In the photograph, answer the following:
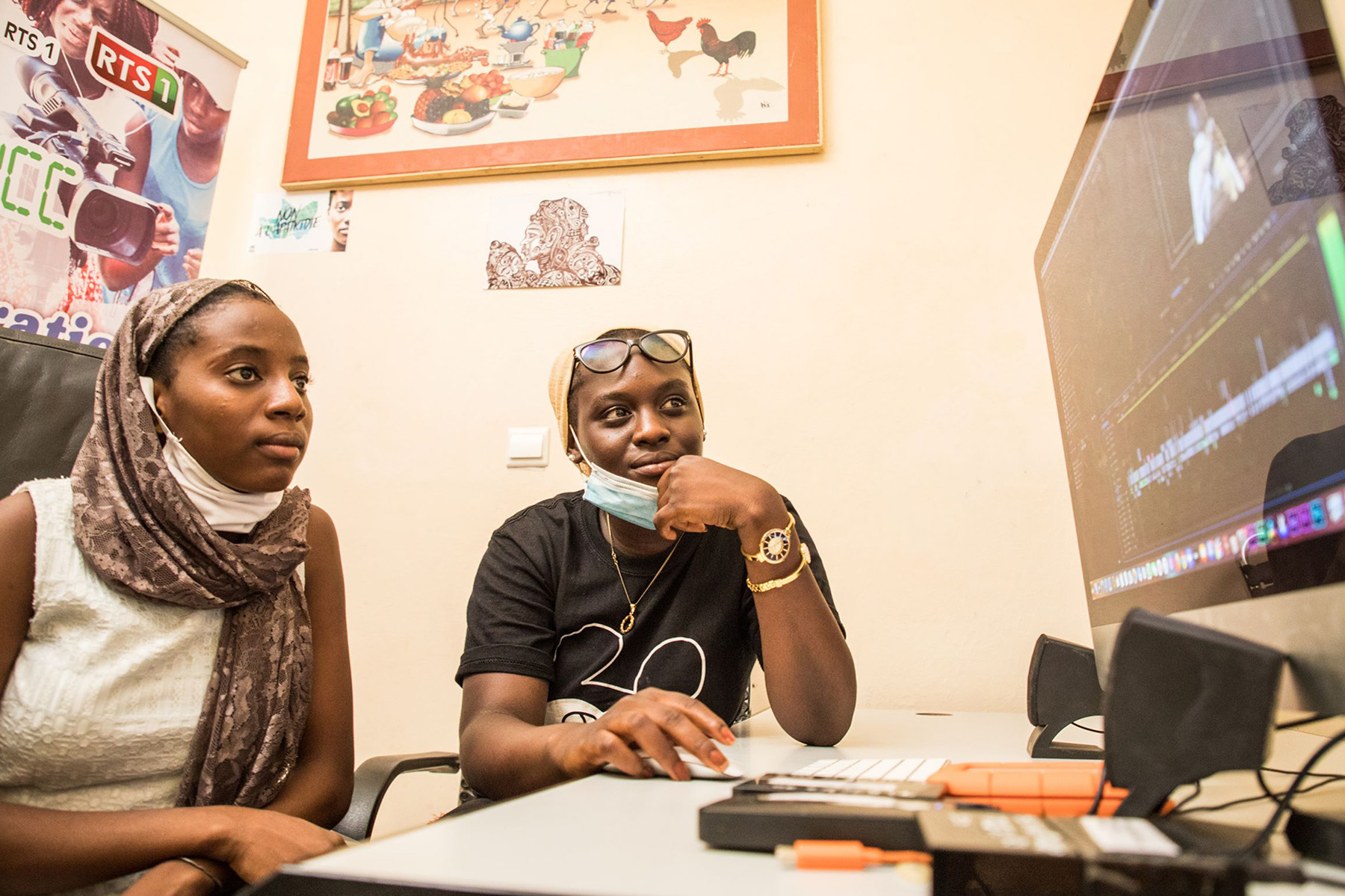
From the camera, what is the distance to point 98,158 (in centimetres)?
189

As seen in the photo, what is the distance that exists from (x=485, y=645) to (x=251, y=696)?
1.00ft

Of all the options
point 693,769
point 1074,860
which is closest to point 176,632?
point 693,769

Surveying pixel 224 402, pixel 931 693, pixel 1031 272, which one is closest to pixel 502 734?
pixel 224 402

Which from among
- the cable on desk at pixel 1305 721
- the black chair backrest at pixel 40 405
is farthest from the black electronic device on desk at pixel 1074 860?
the black chair backrest at pixel 40 405

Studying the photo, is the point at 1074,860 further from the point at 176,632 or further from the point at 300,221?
the point at 300,221

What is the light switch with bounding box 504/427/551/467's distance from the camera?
189 cm

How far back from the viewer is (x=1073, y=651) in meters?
1.08

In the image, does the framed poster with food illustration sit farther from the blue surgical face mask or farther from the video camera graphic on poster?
the blue surgical face mask

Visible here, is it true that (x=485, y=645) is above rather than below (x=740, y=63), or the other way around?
below

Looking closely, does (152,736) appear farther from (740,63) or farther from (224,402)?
(740,63)

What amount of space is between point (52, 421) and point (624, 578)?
2.82 ft

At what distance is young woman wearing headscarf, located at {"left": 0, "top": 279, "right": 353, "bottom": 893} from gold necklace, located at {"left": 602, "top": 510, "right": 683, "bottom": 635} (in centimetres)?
43

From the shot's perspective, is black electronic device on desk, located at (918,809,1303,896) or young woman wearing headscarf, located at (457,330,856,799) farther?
young woman wearing headscarf, located at (457,330,856,799)

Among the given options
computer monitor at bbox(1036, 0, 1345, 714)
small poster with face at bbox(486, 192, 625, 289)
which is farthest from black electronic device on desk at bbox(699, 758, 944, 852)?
small poster with face at bbox(486, 192, 625, 289)
